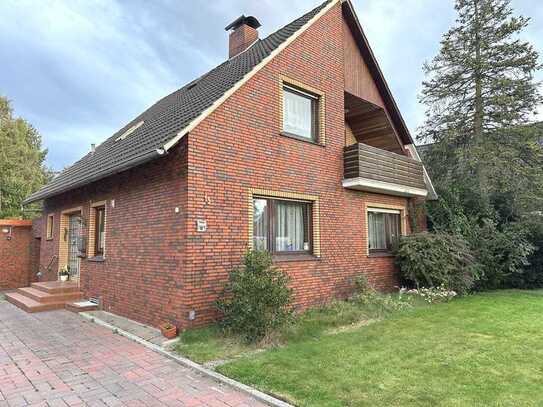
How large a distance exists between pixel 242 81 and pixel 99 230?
558cm

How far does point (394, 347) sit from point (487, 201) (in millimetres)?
9674

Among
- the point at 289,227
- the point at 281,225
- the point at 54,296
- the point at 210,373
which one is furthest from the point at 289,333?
the point at 54,296

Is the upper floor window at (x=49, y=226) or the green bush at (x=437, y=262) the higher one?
the upper floor window at (x=49, y=226)

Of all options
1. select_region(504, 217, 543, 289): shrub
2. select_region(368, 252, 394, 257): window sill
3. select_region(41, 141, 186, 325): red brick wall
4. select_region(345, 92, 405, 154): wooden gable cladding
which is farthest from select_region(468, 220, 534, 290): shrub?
select_region(41, 141, 186, 325): red brick wall

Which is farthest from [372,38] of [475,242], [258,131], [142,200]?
[142,200]

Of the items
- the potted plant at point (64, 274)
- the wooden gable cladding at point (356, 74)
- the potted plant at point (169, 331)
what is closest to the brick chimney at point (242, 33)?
the wooden gable cladding at point (356, 74)

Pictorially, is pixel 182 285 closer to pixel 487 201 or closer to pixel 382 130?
pixel 382 130

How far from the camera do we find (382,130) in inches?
492

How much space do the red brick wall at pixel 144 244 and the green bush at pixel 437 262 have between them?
7048 millimetres

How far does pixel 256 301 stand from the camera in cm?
592

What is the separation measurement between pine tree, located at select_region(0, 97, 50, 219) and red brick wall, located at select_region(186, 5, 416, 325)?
2082 centimetres

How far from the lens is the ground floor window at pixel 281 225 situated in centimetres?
802

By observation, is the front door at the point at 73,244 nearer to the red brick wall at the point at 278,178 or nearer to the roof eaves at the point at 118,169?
the roof eaves at the point at 118,169

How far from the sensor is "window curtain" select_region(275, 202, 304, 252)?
8438 mm
